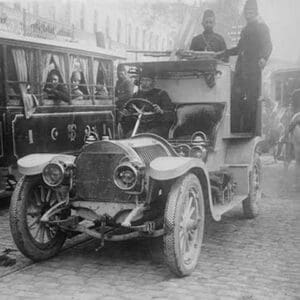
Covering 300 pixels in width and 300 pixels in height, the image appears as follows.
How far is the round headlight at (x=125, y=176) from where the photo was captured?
170 inches

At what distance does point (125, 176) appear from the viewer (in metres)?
4.35

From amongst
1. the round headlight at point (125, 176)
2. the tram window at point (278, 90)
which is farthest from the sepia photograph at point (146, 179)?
the tram window at point (278, 90)

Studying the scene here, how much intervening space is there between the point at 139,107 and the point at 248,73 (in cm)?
178

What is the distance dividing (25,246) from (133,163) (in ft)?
4.08

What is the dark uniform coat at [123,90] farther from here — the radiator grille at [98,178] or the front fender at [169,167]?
the front fender at [169,167]

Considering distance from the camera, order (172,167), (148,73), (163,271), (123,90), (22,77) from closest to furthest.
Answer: (172,167) < (163,271) < (148,73) < (22,77) < (123,90)

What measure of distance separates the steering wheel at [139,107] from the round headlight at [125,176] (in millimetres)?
1570

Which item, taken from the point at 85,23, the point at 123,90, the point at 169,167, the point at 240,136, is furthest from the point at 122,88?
the point at 85,23

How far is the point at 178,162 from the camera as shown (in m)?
4.36

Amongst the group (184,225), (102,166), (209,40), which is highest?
(209,40)

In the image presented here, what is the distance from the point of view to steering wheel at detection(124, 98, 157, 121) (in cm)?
581

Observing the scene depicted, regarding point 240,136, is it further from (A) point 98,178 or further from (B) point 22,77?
(B) point 22,77

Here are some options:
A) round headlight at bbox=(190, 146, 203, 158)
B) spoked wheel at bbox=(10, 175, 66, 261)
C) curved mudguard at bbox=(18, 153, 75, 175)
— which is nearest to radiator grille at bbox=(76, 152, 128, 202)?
curved mudguard at bbox=(18, 153, 75, 175)

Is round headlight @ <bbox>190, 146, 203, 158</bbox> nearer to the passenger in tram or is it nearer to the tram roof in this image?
the tram roof
